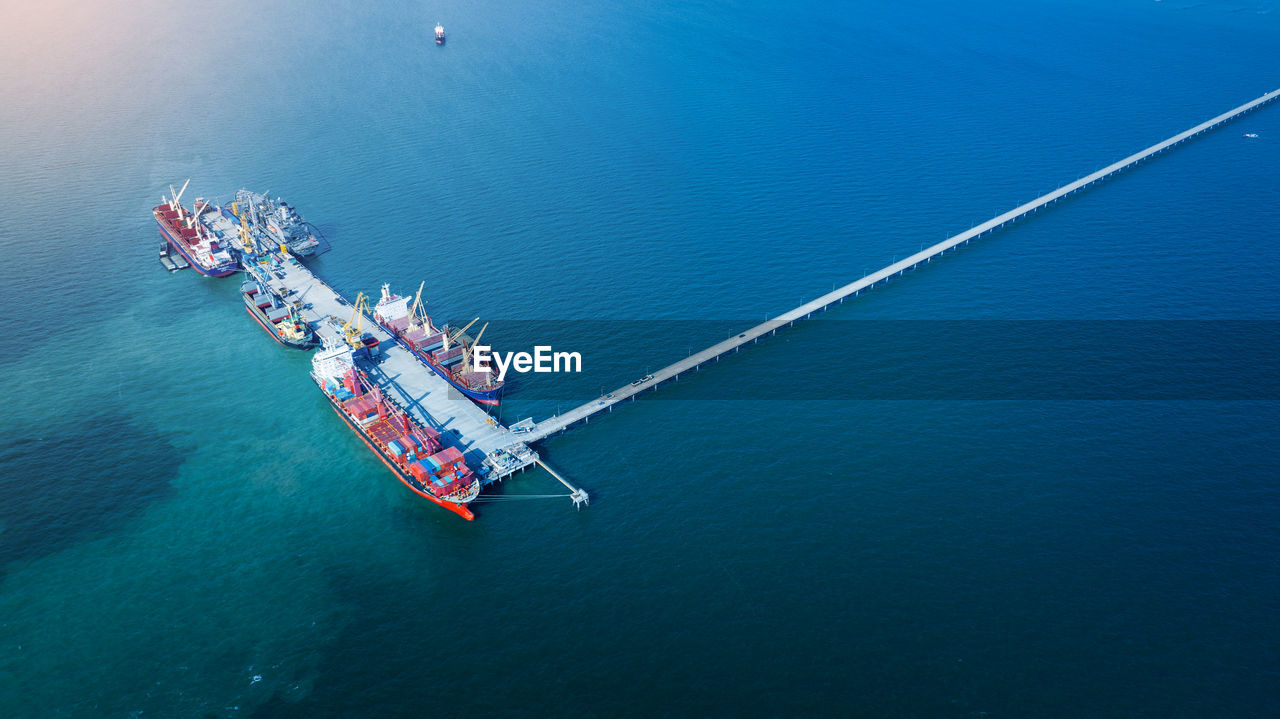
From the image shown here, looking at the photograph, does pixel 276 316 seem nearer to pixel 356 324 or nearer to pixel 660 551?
pixel 356 324

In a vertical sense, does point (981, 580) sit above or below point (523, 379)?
below

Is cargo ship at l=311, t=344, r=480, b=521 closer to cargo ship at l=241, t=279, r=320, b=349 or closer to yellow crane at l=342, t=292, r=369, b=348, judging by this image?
yellow crane at l=342, t=292, r=369, b=348

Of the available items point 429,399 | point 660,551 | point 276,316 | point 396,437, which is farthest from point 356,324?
point 660,551

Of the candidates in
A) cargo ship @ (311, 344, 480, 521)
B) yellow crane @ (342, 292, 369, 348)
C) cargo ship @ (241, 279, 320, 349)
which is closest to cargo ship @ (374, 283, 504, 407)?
yellow crane @ (342, 292, 369, 348)

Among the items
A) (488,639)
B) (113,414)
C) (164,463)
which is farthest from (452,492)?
(113,414)

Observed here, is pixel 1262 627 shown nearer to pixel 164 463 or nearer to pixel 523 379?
pixel 523 379

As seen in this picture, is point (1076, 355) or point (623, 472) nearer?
point (623, 472)

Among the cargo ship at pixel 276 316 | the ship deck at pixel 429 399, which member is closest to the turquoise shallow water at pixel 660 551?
the cargo ship at pixel 276 316
